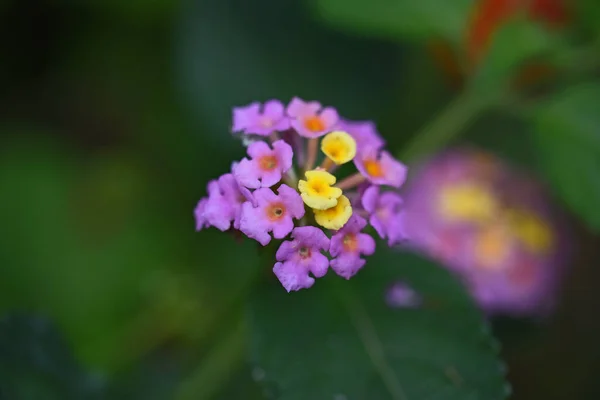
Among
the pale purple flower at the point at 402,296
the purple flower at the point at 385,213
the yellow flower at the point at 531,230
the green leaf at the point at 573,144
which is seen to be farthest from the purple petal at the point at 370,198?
the yellow flower at the point at 531,230

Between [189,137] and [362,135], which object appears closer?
[362,135]

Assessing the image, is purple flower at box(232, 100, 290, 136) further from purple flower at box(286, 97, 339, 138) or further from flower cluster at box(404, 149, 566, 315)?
flower cluster at box(404, 149, 566, 315)

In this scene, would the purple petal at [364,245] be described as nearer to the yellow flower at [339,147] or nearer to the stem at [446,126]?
the yellow flower at [339,147]

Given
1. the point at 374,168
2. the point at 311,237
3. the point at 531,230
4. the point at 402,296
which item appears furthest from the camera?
the point at 531,230

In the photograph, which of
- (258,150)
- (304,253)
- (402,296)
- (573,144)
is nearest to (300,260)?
(304,253)

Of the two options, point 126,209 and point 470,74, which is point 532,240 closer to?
point 470,74

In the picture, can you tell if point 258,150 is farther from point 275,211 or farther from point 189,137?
point 189,137

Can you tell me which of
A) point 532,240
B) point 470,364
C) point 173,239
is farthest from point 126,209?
point 470,364
